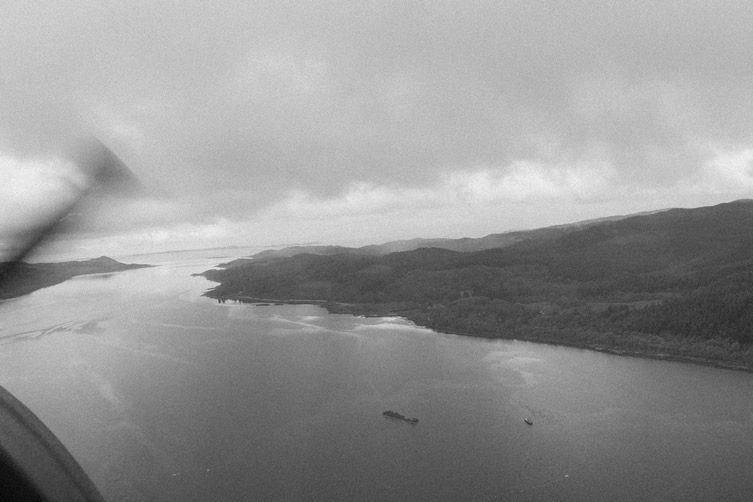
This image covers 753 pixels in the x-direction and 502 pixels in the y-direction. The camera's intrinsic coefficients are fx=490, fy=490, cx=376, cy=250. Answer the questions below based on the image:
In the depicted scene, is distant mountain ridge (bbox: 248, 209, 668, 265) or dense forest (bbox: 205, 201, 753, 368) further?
distant mountain ridge (bbox: 248, 209, 668, 265)

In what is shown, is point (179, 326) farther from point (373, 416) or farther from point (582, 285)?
point (582, 285)

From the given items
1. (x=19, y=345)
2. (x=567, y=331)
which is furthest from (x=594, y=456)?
(x=19, y=345)

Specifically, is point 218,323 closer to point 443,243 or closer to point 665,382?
point 665,382

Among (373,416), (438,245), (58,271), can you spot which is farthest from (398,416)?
(438,245)

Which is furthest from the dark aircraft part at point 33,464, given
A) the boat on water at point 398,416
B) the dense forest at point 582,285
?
the dense forest at point 582,285

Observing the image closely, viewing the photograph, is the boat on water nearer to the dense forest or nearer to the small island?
the small island

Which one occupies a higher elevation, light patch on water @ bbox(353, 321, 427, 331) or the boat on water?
light patch on water @ bbox(353, 321, 427, 331)

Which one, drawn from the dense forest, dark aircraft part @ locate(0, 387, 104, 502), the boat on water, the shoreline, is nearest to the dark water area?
the boat on water
